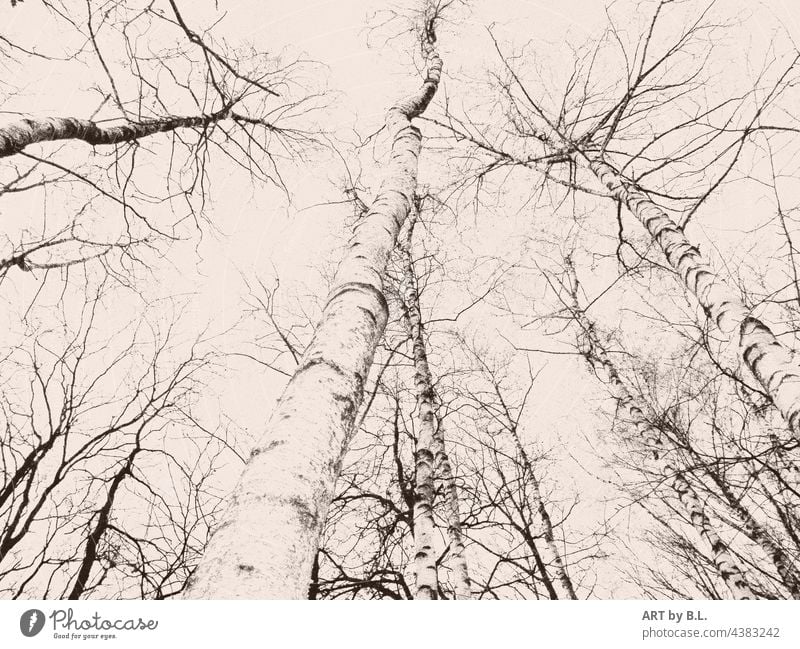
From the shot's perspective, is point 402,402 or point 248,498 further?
point 402,402

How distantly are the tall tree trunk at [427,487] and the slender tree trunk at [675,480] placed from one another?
1.38 meters

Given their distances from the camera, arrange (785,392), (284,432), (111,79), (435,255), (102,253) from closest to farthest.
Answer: (284,432), (785,392), (111,79), (102,253), (435,255)

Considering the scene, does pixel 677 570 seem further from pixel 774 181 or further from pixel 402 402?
pixel 774 181

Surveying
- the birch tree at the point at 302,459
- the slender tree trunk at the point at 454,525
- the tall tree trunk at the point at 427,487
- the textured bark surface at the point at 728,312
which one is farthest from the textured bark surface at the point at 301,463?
the slender tree trunk at the point at 454,525

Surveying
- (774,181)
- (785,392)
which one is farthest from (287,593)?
(774,181)

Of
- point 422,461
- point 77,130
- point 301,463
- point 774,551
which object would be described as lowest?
point 301,463

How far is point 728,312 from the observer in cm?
220

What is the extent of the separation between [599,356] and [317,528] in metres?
5.41

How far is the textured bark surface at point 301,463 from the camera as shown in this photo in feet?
2.27

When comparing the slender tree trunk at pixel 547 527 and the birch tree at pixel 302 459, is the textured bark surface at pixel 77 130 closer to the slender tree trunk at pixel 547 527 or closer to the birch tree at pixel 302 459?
the birch tree at pixel 302 459

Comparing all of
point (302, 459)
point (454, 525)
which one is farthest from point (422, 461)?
point (302, 459)

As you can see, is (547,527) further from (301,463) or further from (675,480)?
(301,463)

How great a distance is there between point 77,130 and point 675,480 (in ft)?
15.7

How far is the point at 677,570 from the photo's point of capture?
15.7 ft
